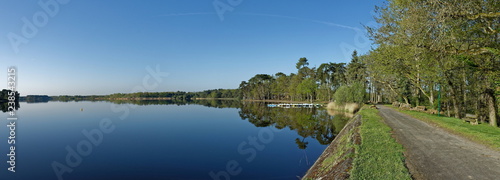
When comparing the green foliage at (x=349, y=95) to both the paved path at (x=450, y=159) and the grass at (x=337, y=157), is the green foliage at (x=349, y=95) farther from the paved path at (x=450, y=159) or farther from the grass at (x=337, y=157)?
the grass at (x=337, y=157)

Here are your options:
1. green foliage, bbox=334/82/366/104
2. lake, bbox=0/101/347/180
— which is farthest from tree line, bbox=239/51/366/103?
lake, bbox=0/101/347/180

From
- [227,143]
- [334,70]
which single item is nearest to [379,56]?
[227,143]

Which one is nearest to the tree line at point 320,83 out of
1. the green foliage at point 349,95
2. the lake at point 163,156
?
the green foliage at point 349,95

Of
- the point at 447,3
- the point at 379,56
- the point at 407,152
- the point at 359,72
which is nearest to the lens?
the point at 407,152

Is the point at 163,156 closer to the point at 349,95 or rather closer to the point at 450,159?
the point at 450,159

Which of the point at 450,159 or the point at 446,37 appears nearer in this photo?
the point at 450,159

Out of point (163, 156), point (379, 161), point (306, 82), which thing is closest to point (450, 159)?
point (379, 161)

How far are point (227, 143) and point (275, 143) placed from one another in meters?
3.96

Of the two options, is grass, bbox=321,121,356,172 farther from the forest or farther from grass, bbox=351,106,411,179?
the forest

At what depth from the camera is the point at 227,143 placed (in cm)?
1914

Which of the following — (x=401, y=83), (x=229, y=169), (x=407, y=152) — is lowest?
(x=229, y=169)

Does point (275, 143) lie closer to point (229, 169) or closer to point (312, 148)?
point (312, 148)

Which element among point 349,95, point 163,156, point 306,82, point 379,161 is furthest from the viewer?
point 306,82

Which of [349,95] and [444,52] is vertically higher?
[444,52]
